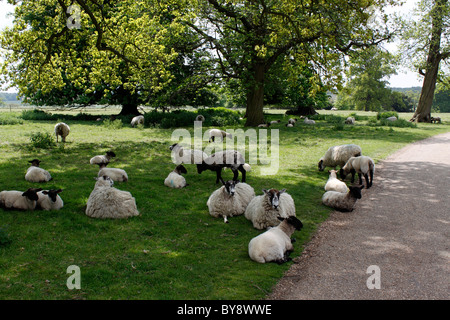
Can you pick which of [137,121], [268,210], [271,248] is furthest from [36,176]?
[137,121]

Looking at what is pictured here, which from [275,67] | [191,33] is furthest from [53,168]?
[275,67]

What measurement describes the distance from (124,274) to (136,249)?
0.97 m

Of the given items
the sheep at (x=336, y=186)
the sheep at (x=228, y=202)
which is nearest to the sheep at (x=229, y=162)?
the sheep at (x=228, y=202)

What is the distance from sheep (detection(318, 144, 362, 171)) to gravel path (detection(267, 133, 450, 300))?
178cm

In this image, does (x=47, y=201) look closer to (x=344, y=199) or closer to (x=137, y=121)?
(x=344, y=199)

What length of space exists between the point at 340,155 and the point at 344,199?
428cm

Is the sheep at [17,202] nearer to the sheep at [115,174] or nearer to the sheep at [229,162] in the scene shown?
the sheep at [115,174]

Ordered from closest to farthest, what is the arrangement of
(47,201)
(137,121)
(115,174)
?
(47,201)
(115,174)
(137,121)

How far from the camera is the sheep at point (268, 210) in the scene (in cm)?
761

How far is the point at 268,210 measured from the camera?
779cm

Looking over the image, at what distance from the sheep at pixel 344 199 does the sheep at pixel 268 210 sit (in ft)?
5.92

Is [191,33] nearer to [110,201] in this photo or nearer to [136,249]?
[110,201]

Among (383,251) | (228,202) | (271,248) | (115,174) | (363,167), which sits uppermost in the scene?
(363,167)

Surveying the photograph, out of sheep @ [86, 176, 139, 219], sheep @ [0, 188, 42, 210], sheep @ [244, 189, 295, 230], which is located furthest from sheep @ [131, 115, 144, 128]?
sheep @ [244, 189, 295, 230]
